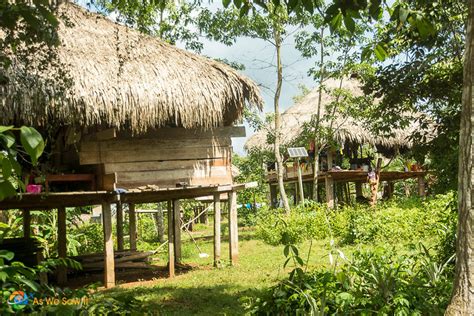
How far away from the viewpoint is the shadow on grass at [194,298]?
5.51 metres

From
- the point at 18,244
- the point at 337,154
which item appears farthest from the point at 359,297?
the point at 337,154

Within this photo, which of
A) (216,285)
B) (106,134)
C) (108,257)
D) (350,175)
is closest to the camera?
(216,285)

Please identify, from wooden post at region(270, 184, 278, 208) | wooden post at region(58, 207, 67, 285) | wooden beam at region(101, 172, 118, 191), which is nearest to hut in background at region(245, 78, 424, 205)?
wooden post at region(270, 184, 278, 208)

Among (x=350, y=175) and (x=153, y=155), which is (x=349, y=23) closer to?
(x=153, y=155)

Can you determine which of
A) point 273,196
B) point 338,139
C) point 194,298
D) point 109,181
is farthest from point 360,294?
point 273,196

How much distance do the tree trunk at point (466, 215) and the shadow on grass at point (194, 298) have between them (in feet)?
8.02

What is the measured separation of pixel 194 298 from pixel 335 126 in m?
9.95

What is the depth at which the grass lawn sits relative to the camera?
5.71 metres

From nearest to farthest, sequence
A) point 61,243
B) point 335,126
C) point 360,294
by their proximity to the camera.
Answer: point 360,294
point 61,243
point 335,126

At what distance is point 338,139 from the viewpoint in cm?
1508

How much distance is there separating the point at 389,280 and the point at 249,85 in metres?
5.75

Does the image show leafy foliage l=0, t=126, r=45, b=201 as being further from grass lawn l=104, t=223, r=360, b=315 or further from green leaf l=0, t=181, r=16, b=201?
grass lawn l=104, t=223, r=360, b=315

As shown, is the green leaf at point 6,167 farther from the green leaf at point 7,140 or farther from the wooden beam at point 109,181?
the wooden beam at point 109,181

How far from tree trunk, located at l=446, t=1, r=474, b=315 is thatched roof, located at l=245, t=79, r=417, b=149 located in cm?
1010
